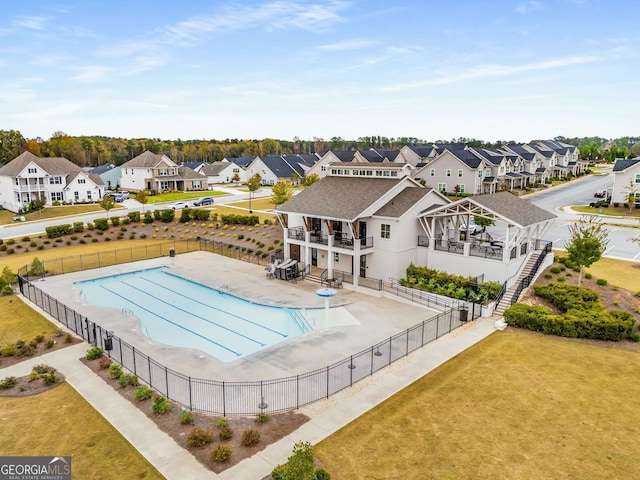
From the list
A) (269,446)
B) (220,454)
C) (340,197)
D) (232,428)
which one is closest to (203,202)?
(340,197)

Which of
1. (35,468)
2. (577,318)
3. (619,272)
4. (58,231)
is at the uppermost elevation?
(58,231)

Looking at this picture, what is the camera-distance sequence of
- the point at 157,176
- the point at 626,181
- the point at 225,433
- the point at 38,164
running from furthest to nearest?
the point at 157,176, the point at 38,164, the point at 626,181, the point at 225,433

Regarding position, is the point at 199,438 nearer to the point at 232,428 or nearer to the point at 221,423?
the point at 221,423

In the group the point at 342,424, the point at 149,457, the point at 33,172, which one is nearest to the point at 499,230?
the point at 342,424

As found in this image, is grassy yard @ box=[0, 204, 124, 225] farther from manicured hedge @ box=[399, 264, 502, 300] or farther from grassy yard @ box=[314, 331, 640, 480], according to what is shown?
grassy yard @ box=[314, 331, 640, 480]

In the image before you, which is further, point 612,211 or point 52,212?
point 52,212

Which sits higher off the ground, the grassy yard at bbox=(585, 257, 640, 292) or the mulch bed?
the grassy yard at bbox=(585, 257, 640, 292)

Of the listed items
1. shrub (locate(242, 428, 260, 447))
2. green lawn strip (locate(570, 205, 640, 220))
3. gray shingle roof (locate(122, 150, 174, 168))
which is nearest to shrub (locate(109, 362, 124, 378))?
shrub (locate(242, 428, 260, 447))
